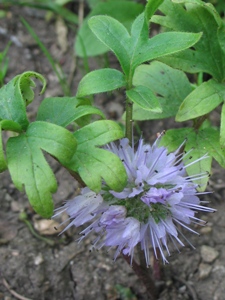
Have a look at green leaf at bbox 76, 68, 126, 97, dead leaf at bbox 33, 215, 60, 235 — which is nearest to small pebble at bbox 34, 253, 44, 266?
dead leaf at bbox 33, 215, 60, 235

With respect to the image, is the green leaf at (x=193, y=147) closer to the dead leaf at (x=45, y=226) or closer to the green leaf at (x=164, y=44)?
the green leaf at (x=164, y=44)

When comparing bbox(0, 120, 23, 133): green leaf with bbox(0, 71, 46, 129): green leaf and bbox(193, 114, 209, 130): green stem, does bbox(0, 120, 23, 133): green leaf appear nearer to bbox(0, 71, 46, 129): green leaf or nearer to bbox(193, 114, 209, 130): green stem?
bbox(0, 71, 46, 129): green leaf

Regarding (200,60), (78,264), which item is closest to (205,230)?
(78,264)

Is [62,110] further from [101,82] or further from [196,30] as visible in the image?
[196,30]

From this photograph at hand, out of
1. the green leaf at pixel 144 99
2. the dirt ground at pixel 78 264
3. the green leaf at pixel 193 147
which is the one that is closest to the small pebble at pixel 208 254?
the dirt ground at pixel 78 264

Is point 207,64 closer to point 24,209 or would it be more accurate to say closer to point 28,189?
point 28,189
